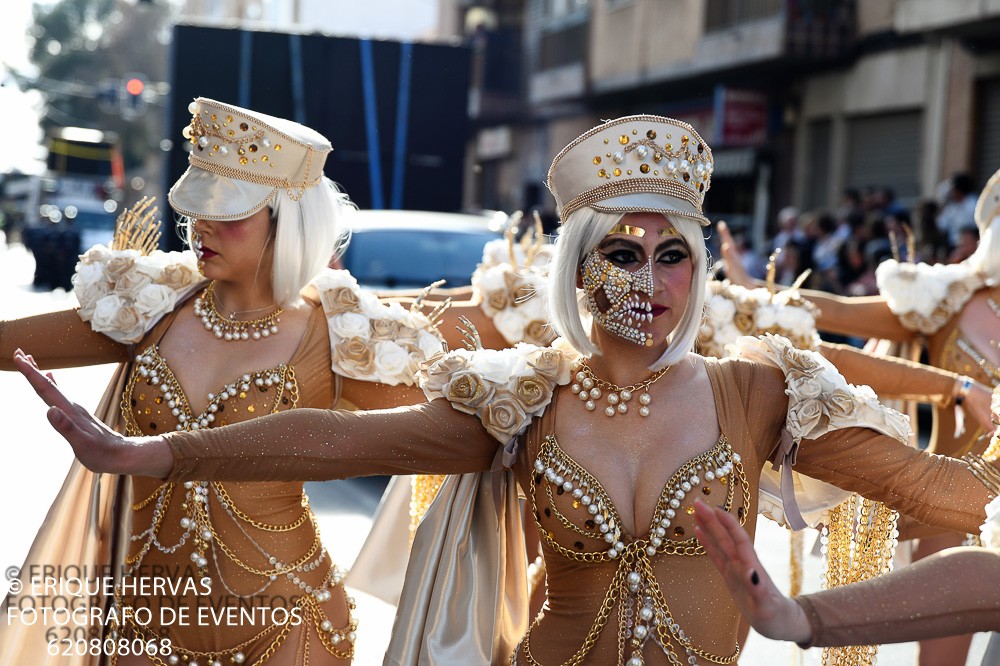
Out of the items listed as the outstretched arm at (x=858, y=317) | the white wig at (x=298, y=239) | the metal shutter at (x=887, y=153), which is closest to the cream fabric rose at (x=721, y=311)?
the outstretched arm at (x=858, y=317)

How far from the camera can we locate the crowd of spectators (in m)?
11.6

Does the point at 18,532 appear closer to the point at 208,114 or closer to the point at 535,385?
the point at 208,114

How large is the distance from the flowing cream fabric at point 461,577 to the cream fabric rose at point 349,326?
0.72 metres

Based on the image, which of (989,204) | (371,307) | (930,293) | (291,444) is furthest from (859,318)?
(291,444)

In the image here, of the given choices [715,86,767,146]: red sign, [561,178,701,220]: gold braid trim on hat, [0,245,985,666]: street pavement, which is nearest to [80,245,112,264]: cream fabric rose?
[0,245,985,666]: street pavement

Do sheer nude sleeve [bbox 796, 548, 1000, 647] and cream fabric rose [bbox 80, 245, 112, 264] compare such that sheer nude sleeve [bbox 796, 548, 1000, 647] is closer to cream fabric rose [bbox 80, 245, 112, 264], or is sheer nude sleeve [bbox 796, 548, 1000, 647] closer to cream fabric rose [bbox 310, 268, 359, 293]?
cream fabric rose [bbox 310, 268, 359, 293]

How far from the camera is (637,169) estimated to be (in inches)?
113

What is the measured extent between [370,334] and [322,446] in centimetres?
100

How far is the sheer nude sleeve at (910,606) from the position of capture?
2273mm

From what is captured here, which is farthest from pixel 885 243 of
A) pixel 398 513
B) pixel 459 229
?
pixel 398 513

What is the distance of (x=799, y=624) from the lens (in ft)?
7.44

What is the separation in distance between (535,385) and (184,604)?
3.92 feet

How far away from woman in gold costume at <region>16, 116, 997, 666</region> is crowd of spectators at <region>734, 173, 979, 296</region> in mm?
7951

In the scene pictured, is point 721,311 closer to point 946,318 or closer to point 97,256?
point 946,318
